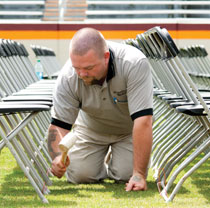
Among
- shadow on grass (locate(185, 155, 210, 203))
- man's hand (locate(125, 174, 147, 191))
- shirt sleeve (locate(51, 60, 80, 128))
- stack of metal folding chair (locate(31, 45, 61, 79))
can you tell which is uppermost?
shirt sleeve (locate(51, 60, 80, 128))

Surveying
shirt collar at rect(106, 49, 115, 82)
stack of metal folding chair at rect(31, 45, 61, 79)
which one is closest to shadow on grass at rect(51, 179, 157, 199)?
shirt collar at rect(106, 49, 115, 82)

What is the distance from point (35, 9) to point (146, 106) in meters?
12.9

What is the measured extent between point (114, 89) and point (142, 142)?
371 millimetres

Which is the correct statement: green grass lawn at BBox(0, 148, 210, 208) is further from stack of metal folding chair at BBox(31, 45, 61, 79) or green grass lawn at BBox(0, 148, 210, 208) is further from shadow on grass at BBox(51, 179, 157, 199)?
stack of metal folding chair at BBox(31, 45, 61, 79)

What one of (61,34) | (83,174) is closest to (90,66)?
(83,174)

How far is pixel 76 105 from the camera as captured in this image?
3.81 m

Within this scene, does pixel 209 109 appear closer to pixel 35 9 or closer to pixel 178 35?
pixel 178 35

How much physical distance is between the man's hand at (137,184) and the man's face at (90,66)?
678mm

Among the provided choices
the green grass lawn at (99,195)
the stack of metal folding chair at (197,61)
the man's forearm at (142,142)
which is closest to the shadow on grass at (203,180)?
the green grass lawn at (99,195)

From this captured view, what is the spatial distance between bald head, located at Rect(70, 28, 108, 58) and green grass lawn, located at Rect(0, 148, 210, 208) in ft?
2.71

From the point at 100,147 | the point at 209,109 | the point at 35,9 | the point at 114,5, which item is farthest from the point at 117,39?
the point at 209,109

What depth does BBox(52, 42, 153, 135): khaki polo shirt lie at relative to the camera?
373 centimetres

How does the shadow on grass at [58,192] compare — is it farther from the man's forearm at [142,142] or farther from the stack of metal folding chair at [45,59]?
the stack of metal folding chair at [45,59]

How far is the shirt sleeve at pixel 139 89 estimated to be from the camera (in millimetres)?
3721
